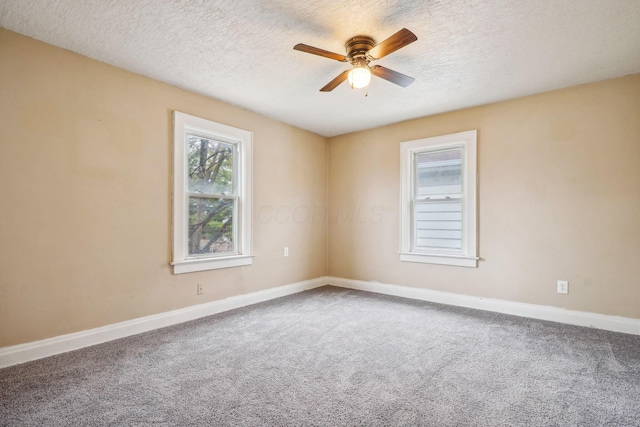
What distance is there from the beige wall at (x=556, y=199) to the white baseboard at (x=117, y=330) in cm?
222

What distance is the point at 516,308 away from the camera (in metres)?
3.54

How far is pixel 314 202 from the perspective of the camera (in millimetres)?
5027

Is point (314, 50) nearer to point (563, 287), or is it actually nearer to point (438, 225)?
point (438, 225)

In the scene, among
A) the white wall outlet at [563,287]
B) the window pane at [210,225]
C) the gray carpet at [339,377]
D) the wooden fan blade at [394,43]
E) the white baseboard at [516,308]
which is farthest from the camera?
the window pane at [210,225]

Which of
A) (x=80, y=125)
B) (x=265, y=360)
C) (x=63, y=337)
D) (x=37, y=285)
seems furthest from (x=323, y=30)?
(x=63, y=337)

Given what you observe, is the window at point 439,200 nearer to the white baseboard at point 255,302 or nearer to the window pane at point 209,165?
the white baseboard at point 255,302

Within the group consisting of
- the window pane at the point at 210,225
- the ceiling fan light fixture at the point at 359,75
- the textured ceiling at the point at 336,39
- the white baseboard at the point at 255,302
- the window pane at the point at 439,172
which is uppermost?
the textured ceiling at the point at 336,39

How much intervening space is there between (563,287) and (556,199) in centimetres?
92

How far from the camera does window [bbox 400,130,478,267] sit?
3.89 m

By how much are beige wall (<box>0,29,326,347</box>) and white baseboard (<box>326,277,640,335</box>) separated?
2.23 meters

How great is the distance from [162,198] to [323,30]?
2.20 m

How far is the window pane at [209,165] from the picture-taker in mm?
3543

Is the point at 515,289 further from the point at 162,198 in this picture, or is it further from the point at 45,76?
the point at 45,76

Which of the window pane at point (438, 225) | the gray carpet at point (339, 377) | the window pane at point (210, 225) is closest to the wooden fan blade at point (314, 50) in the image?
the window pane at point (210, 225)
